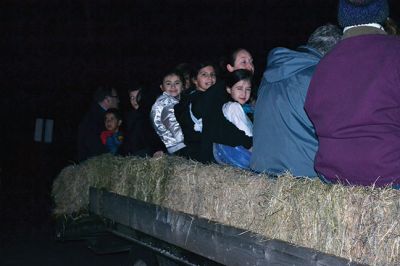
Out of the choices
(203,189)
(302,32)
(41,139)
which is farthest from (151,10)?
(203,189)

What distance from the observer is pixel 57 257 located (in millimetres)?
9617

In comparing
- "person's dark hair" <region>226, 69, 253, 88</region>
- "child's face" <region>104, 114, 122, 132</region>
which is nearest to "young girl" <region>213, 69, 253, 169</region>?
"person's dark hair" <region>226, 69, 253, 88</region>

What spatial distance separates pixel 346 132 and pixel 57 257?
6.70m

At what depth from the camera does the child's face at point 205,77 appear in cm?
747

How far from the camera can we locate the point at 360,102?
3662 millimetres

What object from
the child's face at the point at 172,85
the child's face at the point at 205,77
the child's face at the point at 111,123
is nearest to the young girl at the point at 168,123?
the child's face at the point at 172,85

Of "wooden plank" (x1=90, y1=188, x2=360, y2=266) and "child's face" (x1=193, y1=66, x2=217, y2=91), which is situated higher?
"child's face" (x1=193, y1=66, x2=217, y2=91)

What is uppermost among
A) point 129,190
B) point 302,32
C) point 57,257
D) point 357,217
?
point 302,32

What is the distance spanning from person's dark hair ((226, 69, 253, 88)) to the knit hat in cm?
243

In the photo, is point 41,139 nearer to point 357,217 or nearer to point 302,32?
point 302,32

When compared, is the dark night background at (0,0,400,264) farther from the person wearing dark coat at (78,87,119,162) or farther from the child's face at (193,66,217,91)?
the child's face at (193,66,217,91)

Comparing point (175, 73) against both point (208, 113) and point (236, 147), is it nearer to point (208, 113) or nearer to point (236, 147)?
point (208, 113)

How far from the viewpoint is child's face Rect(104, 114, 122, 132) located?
1056 cm

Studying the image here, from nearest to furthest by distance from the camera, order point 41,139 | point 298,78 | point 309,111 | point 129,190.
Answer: point 309,111 → point 298,78 → point 129,190 → point 41,139
